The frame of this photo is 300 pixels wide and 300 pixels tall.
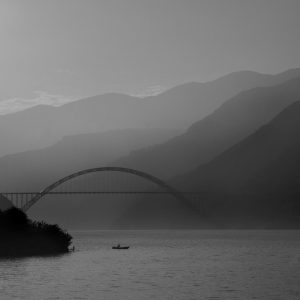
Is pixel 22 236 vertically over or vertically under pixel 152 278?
over

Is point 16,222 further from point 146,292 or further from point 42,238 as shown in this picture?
point 146,292

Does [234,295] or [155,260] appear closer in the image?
[234,295]

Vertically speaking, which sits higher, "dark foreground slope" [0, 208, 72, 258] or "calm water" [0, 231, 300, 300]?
"dark foreground slope" [0, 208, 72, 258]

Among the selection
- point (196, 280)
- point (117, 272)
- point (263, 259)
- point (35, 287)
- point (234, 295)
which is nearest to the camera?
point (234, 295)

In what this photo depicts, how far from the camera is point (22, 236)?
319 ft

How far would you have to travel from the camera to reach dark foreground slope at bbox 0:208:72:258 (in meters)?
94.4

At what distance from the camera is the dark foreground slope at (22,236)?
310 ft

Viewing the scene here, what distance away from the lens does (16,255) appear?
95688 millimetres

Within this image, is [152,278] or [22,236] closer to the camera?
[152,278]

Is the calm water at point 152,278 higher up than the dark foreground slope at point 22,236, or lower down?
lower down

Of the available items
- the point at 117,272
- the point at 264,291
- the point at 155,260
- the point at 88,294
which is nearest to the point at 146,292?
the point at 88,294

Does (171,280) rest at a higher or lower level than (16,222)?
lower

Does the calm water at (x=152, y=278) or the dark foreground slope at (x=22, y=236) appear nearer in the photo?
the calm water at (x=152, y=278)

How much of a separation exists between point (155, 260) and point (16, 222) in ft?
58.7
